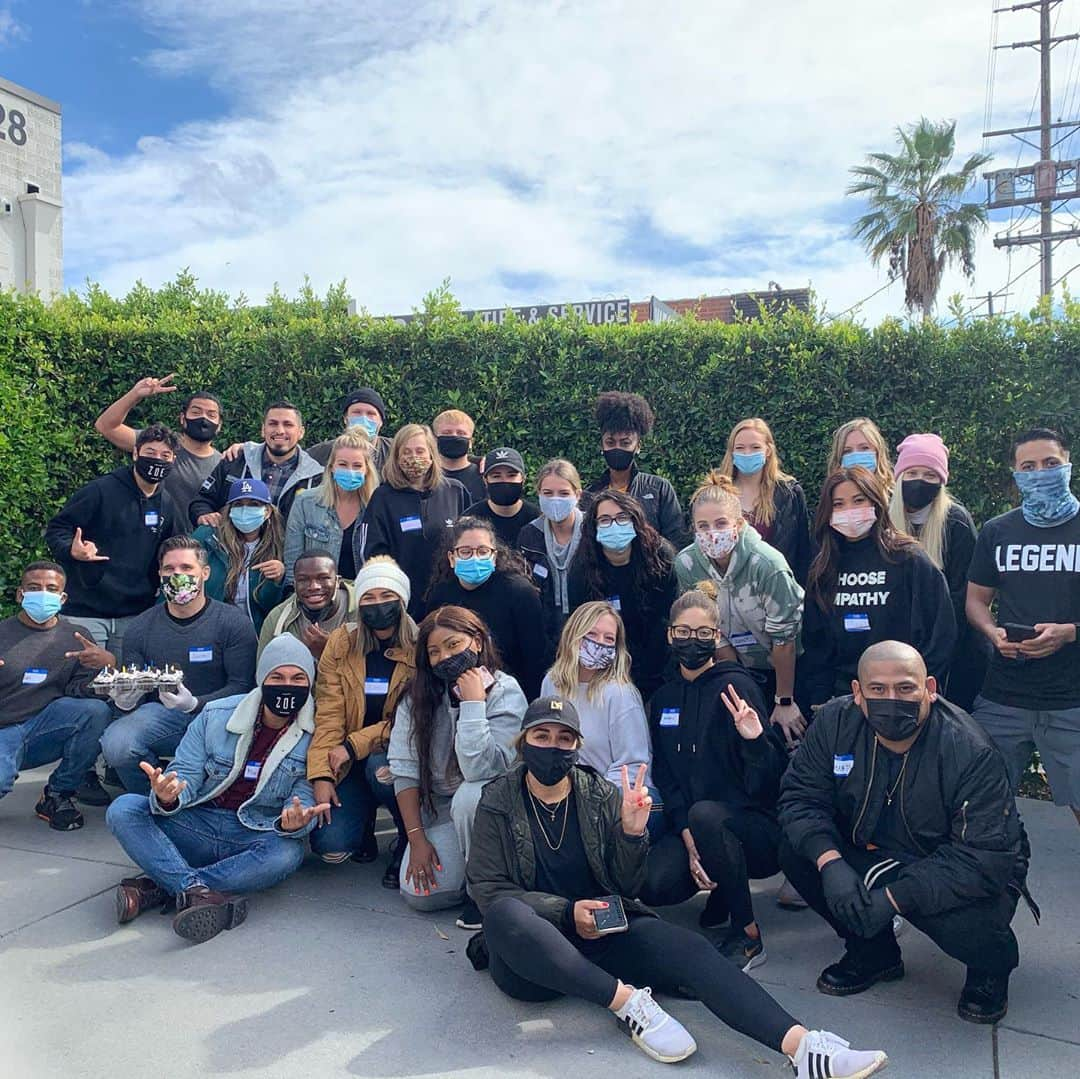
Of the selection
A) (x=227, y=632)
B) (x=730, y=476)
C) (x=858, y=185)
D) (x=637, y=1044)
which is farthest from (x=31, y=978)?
(x=858, y=185)

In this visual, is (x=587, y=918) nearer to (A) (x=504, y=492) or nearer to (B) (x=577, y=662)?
(B) (x=577, y=662)

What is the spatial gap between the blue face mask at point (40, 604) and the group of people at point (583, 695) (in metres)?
0.02

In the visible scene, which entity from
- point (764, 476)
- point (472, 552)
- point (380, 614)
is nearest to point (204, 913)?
point (380, 614)

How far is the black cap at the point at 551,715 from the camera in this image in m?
3.90

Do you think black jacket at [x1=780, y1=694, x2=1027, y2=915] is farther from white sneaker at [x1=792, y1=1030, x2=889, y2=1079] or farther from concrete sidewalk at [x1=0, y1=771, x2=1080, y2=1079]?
white sneaker at [x1=792, y1=1030, x2=889, y2=1079]

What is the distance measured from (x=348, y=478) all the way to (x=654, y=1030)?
12.3 feet

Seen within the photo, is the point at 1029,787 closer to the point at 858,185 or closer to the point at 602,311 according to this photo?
the point at 602,311

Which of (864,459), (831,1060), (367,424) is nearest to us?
(831,1060)

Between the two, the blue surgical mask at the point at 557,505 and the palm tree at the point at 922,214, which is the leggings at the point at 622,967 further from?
the palm tree at the point at 922,214

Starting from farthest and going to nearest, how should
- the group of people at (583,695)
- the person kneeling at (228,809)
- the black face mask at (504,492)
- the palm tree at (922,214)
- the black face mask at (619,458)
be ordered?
the palm tree at (922,214) < the black face mask at (619,458) < the black face mask at (504,492) < the person kneeling at (228,809) < the group of people at (583,695)

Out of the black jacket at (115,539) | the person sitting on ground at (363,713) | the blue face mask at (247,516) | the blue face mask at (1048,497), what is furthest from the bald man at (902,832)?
the black jacket at (115,539)

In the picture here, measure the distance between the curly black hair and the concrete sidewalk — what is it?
272 cm

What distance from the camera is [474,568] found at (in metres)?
5.17

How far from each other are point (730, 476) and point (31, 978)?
409 centimetres
